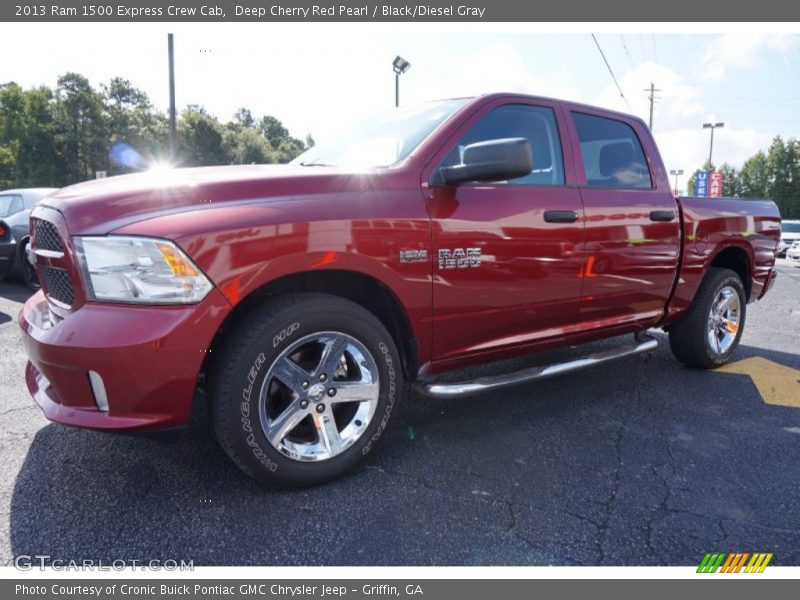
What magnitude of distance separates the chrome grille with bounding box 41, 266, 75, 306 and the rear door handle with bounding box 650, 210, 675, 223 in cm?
331

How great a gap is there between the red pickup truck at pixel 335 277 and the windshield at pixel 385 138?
18 mm

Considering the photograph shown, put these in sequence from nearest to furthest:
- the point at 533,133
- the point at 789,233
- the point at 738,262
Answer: the point at 533,133 < the point at 738,262 < the point at 789,233

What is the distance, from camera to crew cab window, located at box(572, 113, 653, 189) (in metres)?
3.53

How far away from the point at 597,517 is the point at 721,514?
1.74 ft

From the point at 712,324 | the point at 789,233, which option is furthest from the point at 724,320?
the point at 789,233

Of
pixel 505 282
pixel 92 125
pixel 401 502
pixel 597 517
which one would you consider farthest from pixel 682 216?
pixel 92 125

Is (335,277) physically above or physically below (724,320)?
above

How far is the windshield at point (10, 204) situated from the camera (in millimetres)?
7691

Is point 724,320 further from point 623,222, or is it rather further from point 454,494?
point 454,494

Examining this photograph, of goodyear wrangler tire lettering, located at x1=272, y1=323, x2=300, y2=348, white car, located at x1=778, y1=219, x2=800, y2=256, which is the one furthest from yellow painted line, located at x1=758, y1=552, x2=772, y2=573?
white car, located at x1=778, y1=219, x2=800, y2=256

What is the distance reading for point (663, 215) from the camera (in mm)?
3781

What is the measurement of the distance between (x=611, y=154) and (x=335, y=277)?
7.35ft

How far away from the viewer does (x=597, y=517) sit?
2301 millimetres

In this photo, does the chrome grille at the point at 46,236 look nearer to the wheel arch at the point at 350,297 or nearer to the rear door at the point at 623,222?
the wheel arch at the point at 350,297
